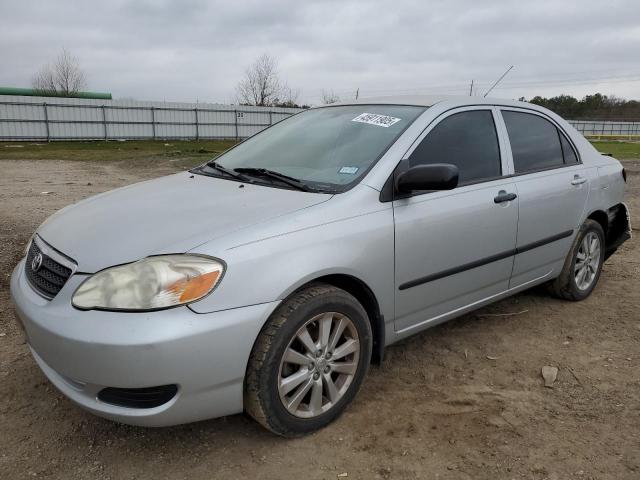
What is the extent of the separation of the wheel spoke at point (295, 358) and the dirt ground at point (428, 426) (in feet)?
1.28

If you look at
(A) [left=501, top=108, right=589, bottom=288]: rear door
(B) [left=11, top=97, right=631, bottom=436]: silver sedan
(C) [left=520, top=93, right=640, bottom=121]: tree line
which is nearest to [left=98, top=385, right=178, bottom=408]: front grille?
(B) [left=11, top=97, right=631, bottom=436]: silver sedan

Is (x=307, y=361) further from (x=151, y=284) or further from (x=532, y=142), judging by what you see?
(x=532, y=142)

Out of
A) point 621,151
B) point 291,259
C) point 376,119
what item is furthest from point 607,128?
point 291,259

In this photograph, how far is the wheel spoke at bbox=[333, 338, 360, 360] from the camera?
2.46m

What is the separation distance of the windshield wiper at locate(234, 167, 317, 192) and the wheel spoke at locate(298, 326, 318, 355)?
73cm

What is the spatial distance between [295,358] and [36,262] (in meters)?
1.31

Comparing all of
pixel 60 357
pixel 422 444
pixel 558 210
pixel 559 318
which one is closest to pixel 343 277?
pixel 422 444

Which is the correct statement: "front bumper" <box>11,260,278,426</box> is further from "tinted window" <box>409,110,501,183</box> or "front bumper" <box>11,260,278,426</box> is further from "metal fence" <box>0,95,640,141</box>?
"metal fence" <box>0,95,640,141</box>

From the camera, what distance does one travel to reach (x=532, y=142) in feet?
12.3

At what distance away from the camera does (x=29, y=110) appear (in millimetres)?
26906

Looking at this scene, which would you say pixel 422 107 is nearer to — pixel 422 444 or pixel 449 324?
pixel 449 324

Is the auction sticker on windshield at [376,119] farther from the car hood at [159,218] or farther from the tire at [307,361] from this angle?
the tire at [307,361]

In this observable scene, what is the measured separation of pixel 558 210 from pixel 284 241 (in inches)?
94.3

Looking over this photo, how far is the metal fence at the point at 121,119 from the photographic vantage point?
88.1 feet
